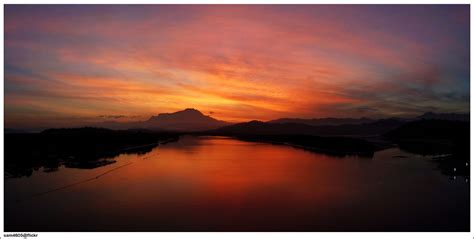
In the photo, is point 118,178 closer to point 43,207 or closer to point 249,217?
point 43,207

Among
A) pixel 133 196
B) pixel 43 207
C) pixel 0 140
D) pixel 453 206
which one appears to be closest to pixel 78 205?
pixel 43 207

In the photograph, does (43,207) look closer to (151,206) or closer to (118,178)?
(151,206)

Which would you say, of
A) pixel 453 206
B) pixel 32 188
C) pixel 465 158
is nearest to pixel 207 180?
pixel 32 188

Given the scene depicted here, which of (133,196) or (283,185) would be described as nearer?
(133,196)

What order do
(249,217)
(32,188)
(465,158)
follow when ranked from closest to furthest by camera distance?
(249,217) → (32,188) → (465,158)

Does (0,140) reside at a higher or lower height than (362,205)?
higher

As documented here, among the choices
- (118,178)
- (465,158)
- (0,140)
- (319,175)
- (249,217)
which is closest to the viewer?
(0,140)
